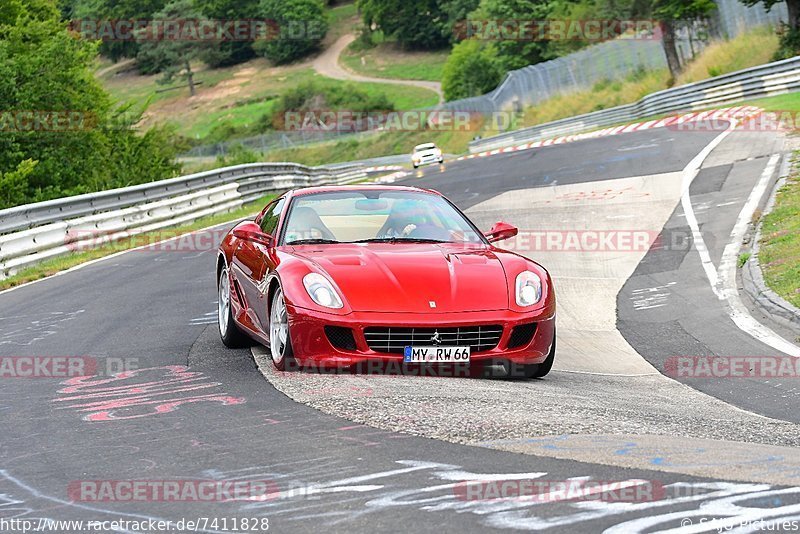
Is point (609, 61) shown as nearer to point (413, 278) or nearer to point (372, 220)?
point (372, 220)

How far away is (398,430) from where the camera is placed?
5754mm

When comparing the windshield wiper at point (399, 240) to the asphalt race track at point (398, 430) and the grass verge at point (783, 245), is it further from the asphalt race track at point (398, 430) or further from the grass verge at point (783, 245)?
the grass verge at point (783, 245)

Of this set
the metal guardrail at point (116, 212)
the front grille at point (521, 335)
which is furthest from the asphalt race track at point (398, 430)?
the metal guardrail at point (116, 212)

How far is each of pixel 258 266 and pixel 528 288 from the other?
2.09 m

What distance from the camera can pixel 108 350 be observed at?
9844 mm

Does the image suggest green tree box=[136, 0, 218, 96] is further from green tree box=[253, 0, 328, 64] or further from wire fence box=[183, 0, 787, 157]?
wire fence box=[183, 0, 787, 157]

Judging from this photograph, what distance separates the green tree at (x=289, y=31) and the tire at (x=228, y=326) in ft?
462

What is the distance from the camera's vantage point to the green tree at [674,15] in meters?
50.0

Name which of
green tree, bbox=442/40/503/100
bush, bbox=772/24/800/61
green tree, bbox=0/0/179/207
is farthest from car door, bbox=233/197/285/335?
green tree, bbox=442/40/503/100

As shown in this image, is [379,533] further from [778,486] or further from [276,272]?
[276,272]

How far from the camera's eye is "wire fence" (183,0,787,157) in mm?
49406

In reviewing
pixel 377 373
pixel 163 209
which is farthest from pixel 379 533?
pixel 163 209

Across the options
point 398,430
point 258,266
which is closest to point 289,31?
point 258,266

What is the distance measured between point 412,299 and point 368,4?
457 ft
